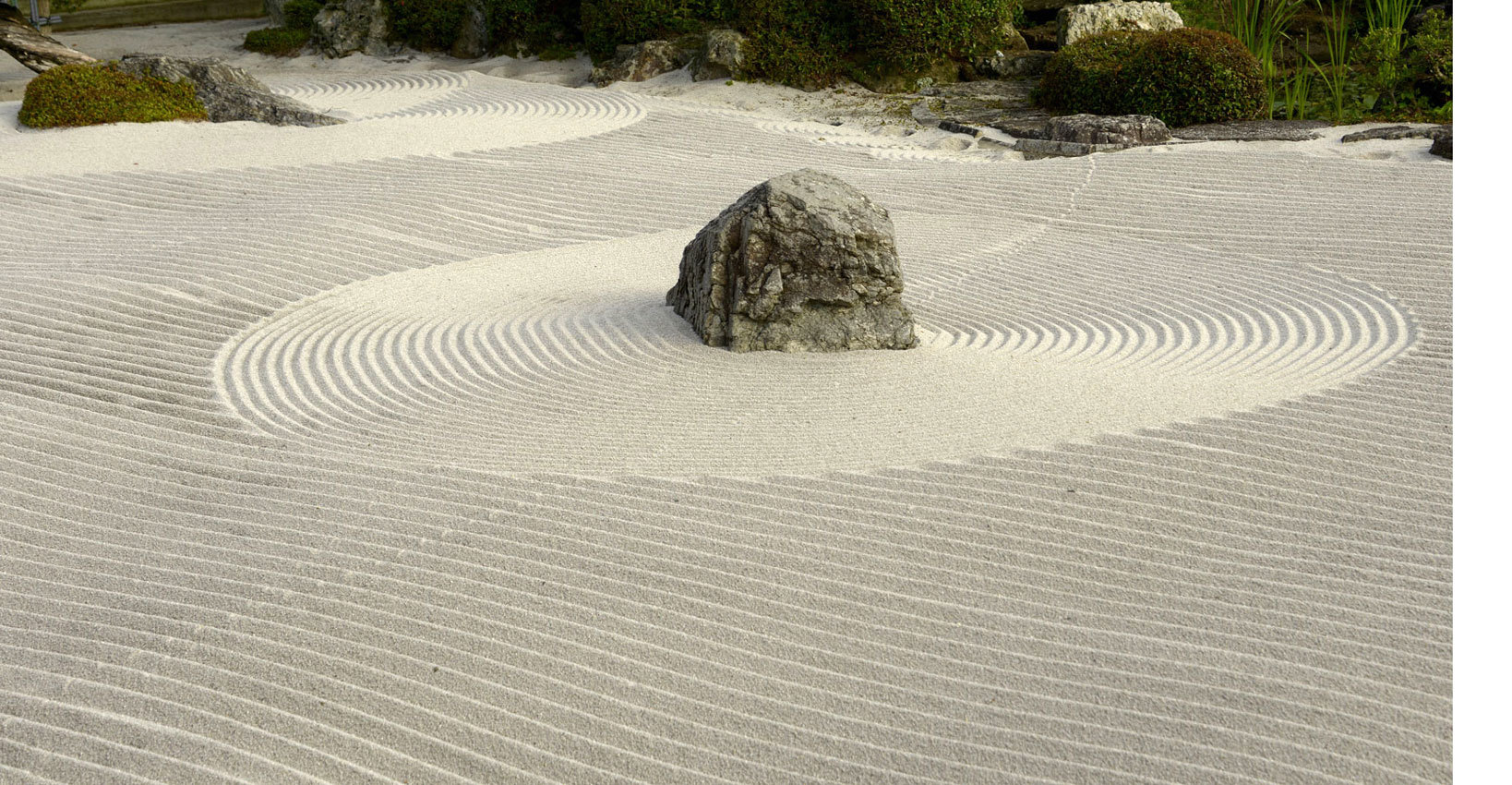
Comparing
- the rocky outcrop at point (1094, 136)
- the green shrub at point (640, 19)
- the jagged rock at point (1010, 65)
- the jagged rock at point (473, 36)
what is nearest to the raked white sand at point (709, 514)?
the rocky outcrop at point (1094, 136)

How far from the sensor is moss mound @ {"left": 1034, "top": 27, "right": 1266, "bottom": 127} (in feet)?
38.4

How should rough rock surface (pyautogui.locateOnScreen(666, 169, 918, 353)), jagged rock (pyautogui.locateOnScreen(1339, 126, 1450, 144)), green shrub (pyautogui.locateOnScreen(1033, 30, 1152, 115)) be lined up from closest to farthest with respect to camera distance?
rough rock surface (pyautogui.locateOnScreen(666, 169, 918, 353))
jagged rock (pyautogui.locateOnScreen(1339, 126, 1450, 144))
green shrub (pyautogui.locateOnScreen(1033, 30, 1152, 115))

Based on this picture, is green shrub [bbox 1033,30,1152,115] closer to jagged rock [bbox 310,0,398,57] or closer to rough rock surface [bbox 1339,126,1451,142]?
rough rock surface [bbox 1339,126,1451,142]

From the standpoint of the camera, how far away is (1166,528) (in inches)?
161

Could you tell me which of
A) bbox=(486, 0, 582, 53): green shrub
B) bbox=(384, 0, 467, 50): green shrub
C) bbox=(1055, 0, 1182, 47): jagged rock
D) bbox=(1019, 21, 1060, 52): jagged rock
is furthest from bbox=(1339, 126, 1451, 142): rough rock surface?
bbox=(384, 0, 467, 50): green shrub

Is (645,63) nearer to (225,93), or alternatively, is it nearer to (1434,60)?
(225,93)

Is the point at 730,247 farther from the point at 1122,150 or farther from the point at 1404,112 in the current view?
the point at 1404,112

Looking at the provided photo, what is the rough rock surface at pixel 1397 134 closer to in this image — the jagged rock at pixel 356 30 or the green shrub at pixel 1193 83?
the green shrub at pixel 1193 83

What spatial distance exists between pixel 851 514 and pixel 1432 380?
9.98 feet

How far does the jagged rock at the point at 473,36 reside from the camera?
15953mm

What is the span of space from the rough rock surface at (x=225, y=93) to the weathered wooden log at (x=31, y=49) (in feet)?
3.44

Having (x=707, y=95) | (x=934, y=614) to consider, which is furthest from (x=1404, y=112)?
(x=934, y=614)

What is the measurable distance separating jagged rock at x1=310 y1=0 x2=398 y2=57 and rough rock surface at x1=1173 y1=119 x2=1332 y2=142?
33.8ft

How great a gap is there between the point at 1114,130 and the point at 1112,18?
12.9ft
